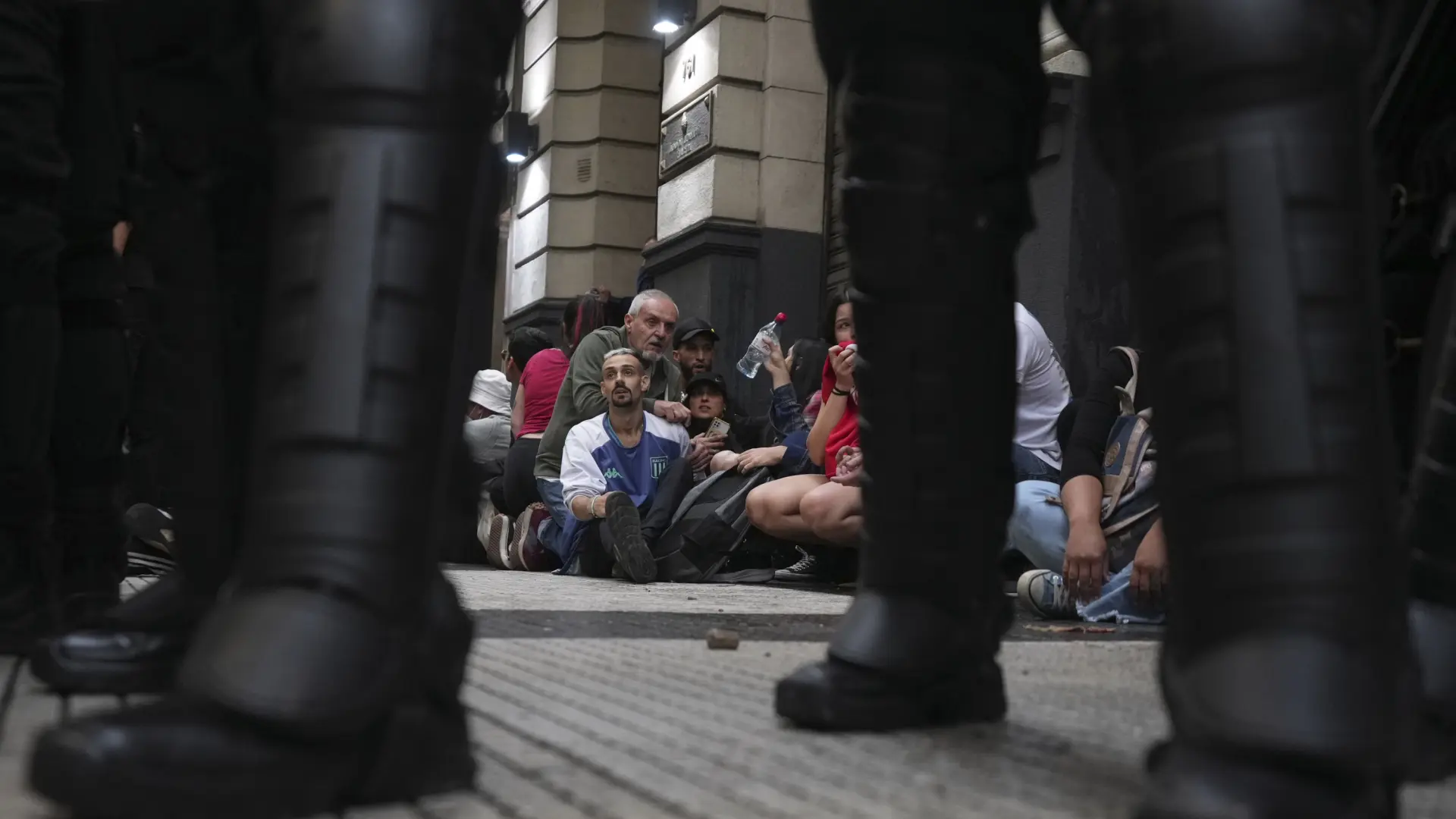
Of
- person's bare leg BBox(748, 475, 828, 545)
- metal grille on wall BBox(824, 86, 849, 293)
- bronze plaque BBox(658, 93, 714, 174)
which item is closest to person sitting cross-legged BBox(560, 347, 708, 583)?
person's bare leg BBox(748, 475, 828, 545)

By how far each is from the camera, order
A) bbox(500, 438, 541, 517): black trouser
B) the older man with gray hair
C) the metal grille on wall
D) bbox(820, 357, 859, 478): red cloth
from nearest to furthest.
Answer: bbox(820, 357, 859, 478): red cloth, the older man with gray hair, bbox(500, 438, 541, 517): black trouser, the metal grille on wall

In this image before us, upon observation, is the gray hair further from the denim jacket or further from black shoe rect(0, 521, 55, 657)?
black shoe rect(0, 521, 55, 657)

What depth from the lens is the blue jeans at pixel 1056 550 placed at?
12.3ft

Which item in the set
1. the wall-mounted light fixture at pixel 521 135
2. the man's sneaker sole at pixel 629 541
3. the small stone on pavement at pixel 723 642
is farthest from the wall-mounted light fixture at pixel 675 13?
the small stone on pavement at pixel 723 642

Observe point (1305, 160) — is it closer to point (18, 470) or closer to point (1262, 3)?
point (1262, 3)

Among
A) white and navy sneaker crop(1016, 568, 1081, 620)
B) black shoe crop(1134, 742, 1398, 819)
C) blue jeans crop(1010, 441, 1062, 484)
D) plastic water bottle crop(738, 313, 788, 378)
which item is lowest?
black shoe crop(1134, 742, 1398, 819)

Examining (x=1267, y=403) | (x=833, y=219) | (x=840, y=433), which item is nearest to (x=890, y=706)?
(x=1267, y=403)

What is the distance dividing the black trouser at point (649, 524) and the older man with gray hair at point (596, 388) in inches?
7.2

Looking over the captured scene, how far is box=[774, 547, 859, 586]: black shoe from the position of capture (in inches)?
207

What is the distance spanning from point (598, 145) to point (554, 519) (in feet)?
20.7

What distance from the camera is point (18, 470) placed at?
6.23ft

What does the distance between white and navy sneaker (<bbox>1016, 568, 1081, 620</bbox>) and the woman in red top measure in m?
0.96

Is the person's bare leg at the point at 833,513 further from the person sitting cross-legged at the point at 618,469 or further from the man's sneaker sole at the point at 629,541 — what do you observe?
the person sitting cross-legged at the point at 618,469

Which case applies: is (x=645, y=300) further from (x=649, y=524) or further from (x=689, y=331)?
(x=649, y=524)
